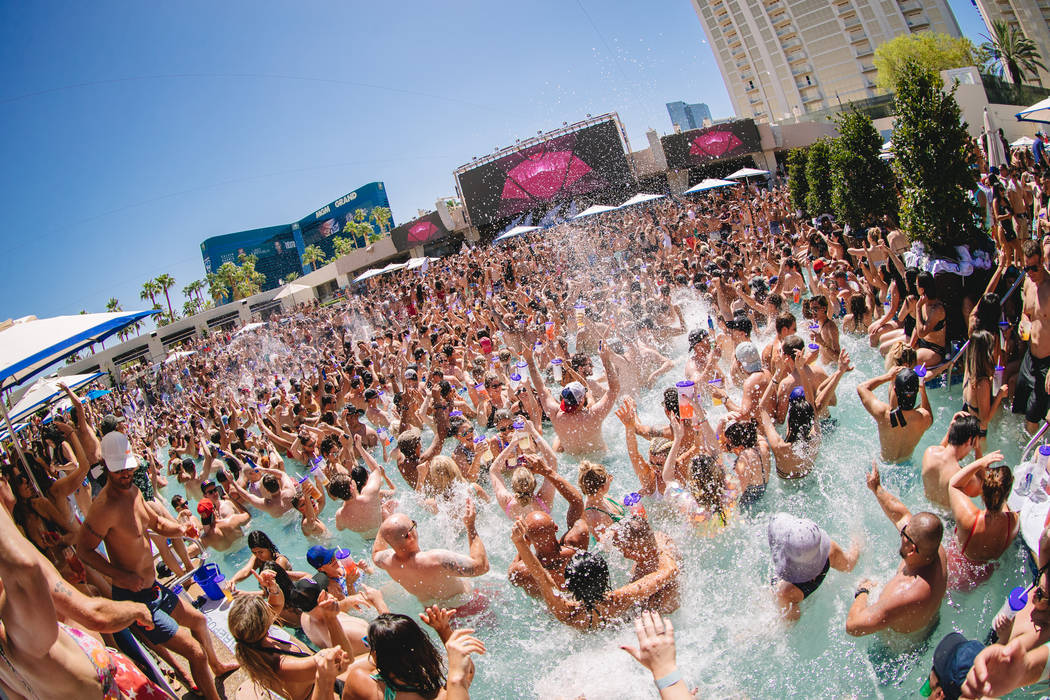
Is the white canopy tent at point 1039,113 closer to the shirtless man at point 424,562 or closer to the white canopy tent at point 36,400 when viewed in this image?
the shirtless man at point 424,562

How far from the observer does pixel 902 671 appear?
3096 millimetres

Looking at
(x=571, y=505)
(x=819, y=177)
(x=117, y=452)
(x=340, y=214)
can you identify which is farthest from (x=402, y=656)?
(x=340, y=214)

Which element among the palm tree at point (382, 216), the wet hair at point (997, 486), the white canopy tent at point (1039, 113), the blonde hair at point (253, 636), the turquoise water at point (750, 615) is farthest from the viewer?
the palm tree at point (382, 216)

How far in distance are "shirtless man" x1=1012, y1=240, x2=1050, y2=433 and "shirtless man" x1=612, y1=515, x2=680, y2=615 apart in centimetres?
335

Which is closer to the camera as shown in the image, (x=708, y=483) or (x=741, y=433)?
(x=708, y=483)

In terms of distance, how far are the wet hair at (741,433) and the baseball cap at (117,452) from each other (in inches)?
165

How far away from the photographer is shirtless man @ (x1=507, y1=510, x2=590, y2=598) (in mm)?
3480

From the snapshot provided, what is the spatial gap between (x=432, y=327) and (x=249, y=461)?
591 centimetres

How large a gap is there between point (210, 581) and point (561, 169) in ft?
93.6

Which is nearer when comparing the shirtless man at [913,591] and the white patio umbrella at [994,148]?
the shirtless man at [913,591]

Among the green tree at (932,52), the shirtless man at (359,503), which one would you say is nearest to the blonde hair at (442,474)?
the shirtless man at (359,503)

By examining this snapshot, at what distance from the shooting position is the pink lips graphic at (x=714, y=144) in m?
31.0

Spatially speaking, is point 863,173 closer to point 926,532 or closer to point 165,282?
point 926,532

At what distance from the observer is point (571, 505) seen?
157 inches
